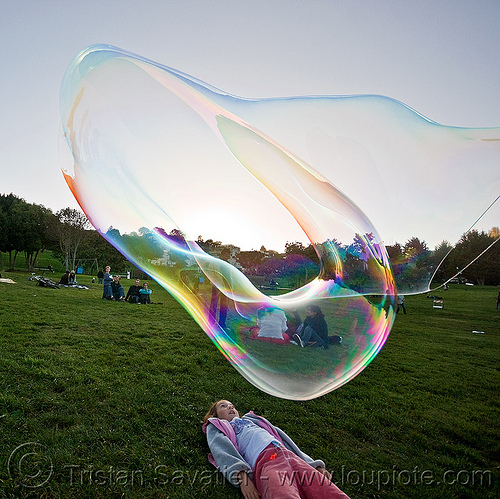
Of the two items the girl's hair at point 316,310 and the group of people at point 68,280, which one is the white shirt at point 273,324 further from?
the group of people at point 68,280

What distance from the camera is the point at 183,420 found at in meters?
4.02

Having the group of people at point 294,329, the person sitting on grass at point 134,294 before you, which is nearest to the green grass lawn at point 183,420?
the group of people at point 294,329

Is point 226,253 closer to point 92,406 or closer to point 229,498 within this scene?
point 229,498

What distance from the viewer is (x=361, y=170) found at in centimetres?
330

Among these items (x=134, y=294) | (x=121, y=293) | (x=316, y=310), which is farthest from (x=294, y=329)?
(x=121, y=293)

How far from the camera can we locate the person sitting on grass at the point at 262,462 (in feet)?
8.65

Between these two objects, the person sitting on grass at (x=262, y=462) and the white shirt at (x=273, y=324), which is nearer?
the person sitting on grass at (x=262, y=462)

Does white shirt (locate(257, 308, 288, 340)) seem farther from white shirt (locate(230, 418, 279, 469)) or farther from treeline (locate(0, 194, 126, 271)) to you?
treeline (locate(0, 194, 126, 271))

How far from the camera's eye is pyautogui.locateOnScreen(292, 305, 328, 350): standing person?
10.6 feet

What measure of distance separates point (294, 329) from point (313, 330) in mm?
179

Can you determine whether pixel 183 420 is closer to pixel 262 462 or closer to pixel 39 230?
pixel 262 462

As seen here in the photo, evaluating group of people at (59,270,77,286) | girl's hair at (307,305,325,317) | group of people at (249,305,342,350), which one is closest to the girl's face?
group of people at (249,305,342,350)

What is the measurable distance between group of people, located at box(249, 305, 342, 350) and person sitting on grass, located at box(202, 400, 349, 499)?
2.88ft

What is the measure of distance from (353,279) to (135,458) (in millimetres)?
2653
